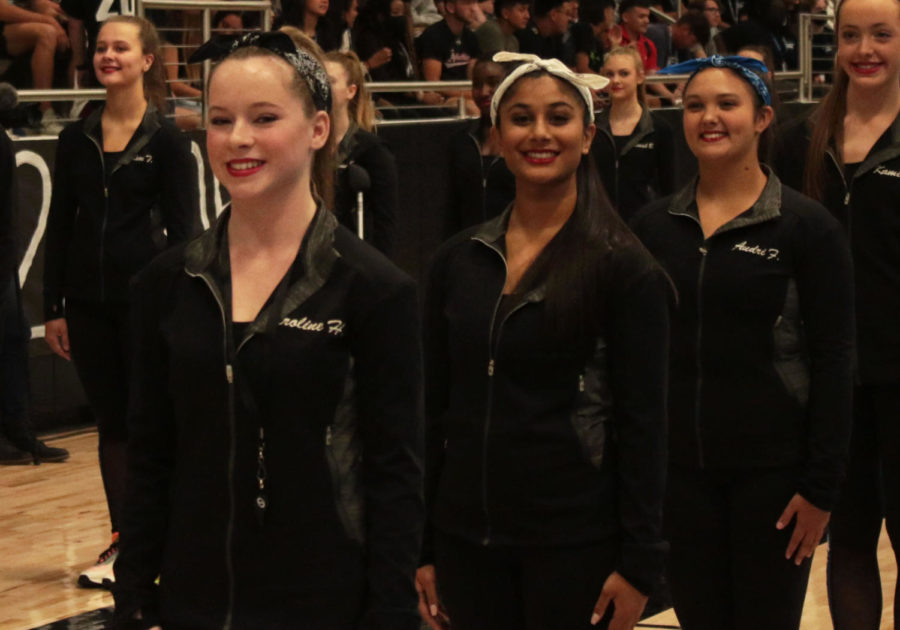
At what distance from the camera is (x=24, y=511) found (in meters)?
6.39

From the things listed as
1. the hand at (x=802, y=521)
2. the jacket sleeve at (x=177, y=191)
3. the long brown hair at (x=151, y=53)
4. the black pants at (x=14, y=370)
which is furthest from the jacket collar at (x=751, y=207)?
the black pants at (x=14, y=370)

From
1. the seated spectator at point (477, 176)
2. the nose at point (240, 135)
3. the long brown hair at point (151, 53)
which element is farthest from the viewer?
the seated spectator at point (477, 176)

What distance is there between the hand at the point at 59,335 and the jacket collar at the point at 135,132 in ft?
2.07

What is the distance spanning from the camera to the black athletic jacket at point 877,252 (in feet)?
13.4

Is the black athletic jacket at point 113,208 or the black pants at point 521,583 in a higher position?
the black athletic jacket at point 113,208

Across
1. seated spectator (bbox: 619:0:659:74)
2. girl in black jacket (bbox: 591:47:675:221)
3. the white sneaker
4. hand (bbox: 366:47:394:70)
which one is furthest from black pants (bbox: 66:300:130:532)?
seated spectator (bbox: 619:0:659:74)

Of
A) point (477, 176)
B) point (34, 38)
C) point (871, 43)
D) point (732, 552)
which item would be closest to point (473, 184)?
point (477, 176)

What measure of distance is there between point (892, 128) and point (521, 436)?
5.91 feet

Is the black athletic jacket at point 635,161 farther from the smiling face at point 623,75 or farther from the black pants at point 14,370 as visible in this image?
the black pants at point 14,370

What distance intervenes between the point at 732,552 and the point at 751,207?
0.80 m

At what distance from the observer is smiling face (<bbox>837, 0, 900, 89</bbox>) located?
13.8ft

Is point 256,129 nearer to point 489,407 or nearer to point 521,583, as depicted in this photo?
point 489,407

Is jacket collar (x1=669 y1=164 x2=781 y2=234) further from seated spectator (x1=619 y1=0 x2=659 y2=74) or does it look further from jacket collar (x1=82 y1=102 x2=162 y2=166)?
seated spectator (x1=619 y1=0 x2=659 y2=74)

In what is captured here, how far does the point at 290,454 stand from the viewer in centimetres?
231
